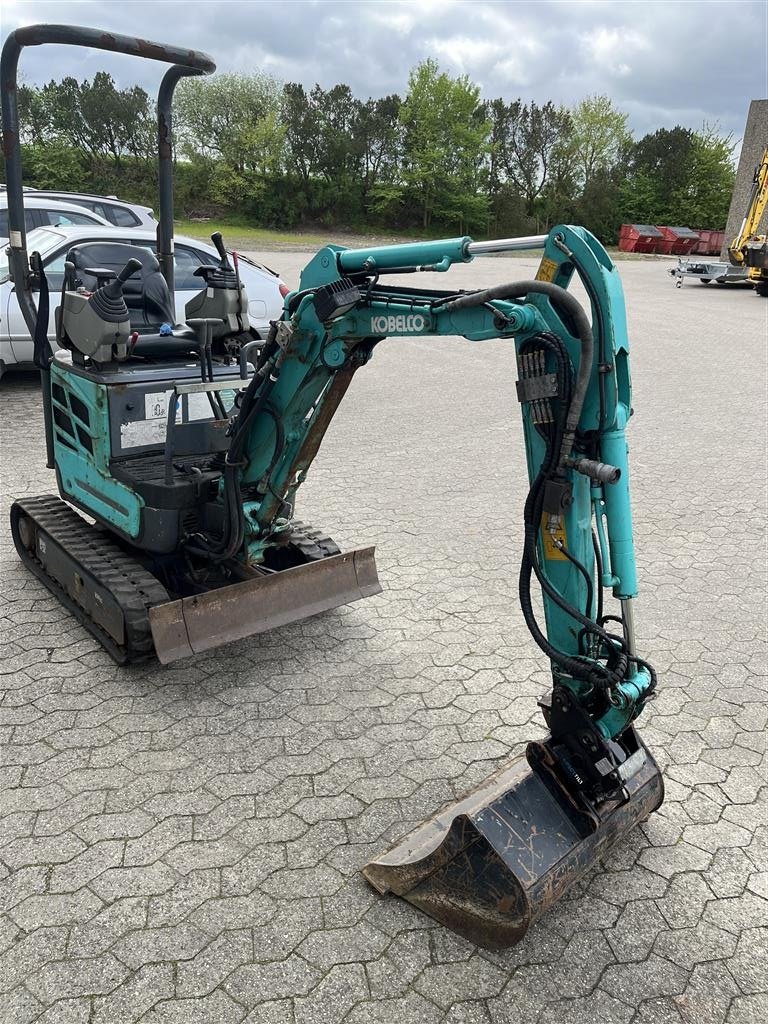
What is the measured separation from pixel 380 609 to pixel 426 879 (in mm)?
2410

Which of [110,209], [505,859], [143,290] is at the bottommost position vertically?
[505,859]

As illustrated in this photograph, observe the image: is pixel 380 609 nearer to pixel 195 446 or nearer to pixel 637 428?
pixel 195 446

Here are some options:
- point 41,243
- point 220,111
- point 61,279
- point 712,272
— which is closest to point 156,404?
point 61,279

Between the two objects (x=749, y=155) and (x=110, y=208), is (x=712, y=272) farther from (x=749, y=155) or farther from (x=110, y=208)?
(x=110, y=208)

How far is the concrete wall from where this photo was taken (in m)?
32.7

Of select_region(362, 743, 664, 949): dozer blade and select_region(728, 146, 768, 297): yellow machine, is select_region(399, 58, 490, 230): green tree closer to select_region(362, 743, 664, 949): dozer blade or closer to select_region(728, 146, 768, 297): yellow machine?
select_region(728, 146, 768, 297): yellow machine

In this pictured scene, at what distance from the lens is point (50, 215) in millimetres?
11383

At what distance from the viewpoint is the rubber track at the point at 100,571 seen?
14.4 ft

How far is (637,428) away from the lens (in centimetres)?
1000

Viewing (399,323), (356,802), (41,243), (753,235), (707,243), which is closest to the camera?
(399,323)

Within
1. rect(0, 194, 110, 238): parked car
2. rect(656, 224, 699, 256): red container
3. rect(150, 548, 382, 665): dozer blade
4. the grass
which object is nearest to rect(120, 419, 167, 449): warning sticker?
rect(150, 548, 382, 665): dozer blade

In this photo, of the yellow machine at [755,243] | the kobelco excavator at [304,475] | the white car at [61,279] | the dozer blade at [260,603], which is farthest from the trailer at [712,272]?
the dozer blade at [260,603]

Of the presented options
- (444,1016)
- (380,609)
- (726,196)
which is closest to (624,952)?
(444,1016)

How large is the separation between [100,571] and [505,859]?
2.78 meters
